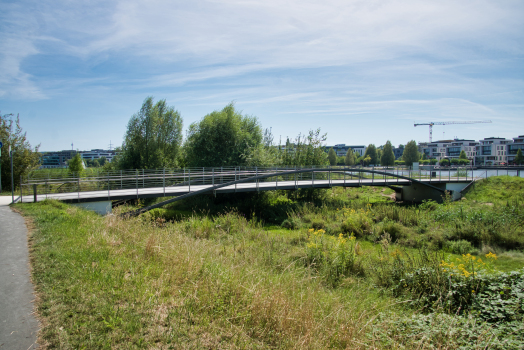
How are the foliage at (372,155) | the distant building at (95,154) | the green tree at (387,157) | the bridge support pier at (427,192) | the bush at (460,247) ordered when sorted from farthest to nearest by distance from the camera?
the distant building at (95,154)
the foliage at (372,155)
the green tree at (387,157)
the bridge support pier at (427,192)
the bush at (460,247)

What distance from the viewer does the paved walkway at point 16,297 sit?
11.2 ft

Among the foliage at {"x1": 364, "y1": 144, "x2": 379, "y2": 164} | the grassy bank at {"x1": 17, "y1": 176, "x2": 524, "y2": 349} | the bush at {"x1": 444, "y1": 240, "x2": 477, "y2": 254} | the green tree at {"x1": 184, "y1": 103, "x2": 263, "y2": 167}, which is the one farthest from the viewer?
the foliage at {"x1": 364, "y1": 144, "x2": 379, "y2": 164}

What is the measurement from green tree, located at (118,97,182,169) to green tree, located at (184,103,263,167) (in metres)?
4.36

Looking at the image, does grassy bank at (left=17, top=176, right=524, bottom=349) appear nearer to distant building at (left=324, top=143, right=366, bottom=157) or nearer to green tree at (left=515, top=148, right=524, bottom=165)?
green tree at (left=515, top=148, right=524, bottom=165)

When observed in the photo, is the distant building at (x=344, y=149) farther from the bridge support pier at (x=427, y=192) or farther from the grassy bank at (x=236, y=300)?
the grassy bank at (x=236, y=300)

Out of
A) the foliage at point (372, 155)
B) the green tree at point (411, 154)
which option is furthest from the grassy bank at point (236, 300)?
the foliage at point (372, 155)

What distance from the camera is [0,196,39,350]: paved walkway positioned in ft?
11.2

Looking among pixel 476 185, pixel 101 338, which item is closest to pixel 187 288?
pixel 101 338

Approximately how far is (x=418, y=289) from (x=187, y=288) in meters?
5.02

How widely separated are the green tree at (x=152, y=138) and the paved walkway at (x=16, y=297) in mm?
28025

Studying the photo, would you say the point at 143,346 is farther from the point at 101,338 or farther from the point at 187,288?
the point at 187,288

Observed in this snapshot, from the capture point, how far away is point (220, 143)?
106 ft

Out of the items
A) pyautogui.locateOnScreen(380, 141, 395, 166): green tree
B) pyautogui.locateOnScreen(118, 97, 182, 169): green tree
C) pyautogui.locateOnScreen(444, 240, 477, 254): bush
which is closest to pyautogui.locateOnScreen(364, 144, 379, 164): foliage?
pyautogui.locateOnScreen(380, 141, 395, 166): green tree

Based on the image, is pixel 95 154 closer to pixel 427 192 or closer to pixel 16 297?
pixel 427 192
